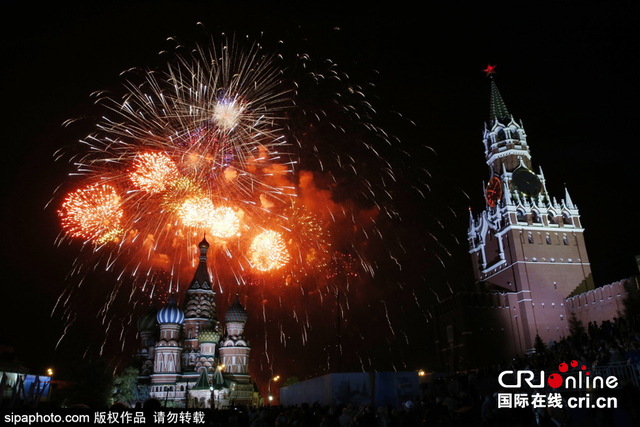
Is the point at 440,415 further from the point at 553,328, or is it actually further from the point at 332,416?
the point at 553,328

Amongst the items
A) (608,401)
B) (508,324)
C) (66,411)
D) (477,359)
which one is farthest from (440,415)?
(508,324)

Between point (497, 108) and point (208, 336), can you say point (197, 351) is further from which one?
point (497, 108)

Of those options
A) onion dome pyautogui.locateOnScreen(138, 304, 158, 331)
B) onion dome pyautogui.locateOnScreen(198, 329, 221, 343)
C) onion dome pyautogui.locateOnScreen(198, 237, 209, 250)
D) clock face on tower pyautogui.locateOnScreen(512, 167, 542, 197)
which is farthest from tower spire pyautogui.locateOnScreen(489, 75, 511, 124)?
onion dome pyautogui.locateOnScreen(138, 304, 158, 331)

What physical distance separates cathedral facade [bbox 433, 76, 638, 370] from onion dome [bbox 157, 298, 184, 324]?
31685 mm

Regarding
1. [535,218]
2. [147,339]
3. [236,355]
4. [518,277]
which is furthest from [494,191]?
[147,339]

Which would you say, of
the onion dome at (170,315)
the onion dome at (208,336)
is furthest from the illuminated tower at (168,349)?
the onion dome at (208,336)

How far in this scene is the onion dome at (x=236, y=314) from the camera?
56.2m

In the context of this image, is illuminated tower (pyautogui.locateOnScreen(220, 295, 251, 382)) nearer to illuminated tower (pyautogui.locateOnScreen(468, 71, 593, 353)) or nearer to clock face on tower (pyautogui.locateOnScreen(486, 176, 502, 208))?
illuminated tower (pyautogui.locateOnScreen(468, 71, 593, 353))

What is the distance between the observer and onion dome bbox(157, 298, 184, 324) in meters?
52.9

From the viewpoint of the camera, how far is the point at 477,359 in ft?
167

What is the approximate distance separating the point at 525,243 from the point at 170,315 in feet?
141

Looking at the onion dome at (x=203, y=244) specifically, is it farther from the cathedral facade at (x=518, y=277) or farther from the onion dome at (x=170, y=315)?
the cathedral facade at (x=518, y=277)

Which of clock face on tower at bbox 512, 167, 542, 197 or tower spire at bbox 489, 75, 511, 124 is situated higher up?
tower spire at bbox 489, 75, 511, 124

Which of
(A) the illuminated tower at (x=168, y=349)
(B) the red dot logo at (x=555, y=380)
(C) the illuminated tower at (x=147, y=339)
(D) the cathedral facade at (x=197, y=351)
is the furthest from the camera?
(C) the illuminated tower at (x=147, y=339)
